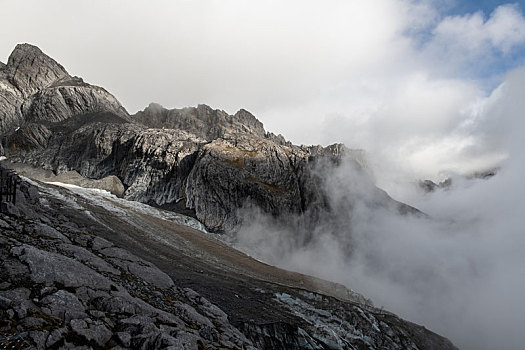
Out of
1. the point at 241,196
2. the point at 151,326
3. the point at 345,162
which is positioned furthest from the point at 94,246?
the point at 345,162

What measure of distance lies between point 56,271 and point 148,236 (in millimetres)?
39566

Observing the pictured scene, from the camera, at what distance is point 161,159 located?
13488 cm

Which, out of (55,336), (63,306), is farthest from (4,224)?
(55,336)

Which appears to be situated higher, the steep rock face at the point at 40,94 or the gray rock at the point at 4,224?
the steep rock face at the point at 40,94

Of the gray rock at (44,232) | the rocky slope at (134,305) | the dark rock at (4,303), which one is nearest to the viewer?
the dark rock at (4,303)

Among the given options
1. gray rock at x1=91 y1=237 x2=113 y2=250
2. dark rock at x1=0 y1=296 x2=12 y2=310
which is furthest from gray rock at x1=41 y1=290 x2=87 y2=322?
gray rock at x1=91 y1=237 x2=113 y2=250

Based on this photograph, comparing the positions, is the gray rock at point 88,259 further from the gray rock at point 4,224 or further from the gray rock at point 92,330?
the gray rock at point 92,330

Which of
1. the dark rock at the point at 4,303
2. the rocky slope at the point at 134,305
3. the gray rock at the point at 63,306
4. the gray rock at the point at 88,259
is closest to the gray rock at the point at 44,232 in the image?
the rocky slope at the point at 134,305

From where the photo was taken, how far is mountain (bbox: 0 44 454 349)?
16922 millimetres

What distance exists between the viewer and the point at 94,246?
28938mm

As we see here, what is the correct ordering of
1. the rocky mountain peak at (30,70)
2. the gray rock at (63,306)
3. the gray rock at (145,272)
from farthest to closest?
the rocky mountain peak at (30,70)
the gray rock at (145,272)
the gray rock at (63,306)

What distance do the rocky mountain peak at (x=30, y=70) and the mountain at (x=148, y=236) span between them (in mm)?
670

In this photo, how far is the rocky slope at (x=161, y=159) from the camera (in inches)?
4968

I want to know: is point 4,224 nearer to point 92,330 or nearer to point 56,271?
point 56,271
